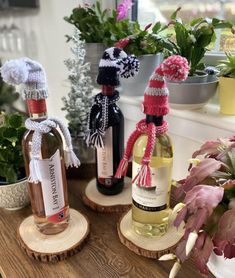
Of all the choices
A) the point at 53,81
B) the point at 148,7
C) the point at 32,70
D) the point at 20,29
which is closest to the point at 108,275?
the point at 32,70

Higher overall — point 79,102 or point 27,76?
point 27,76

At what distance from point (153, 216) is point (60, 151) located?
8.7 inches

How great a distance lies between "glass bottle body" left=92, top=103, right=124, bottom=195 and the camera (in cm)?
65

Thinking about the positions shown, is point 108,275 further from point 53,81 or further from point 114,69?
point 53,81

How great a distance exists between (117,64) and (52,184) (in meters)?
0.26

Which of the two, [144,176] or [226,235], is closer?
[226,235]

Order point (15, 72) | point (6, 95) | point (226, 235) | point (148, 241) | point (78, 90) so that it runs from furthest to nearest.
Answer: point (6, 95) < point (78, 90) < point (148, 241) < point (15, 72) < point (226, 235)

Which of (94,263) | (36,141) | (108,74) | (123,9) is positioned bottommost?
(94,263)

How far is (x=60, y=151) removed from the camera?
0.56m

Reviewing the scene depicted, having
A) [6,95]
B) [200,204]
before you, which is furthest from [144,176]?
[6,95]

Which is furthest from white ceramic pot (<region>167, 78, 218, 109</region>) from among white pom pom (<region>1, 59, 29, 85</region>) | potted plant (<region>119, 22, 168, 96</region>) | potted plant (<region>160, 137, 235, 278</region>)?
white pom pom (<region>1, 59, 29, 85</region>)

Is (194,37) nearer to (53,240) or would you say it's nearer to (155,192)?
(155,192)

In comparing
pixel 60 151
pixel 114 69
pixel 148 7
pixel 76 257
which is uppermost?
pixel 148 7

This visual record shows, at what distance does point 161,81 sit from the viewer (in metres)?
0.49
